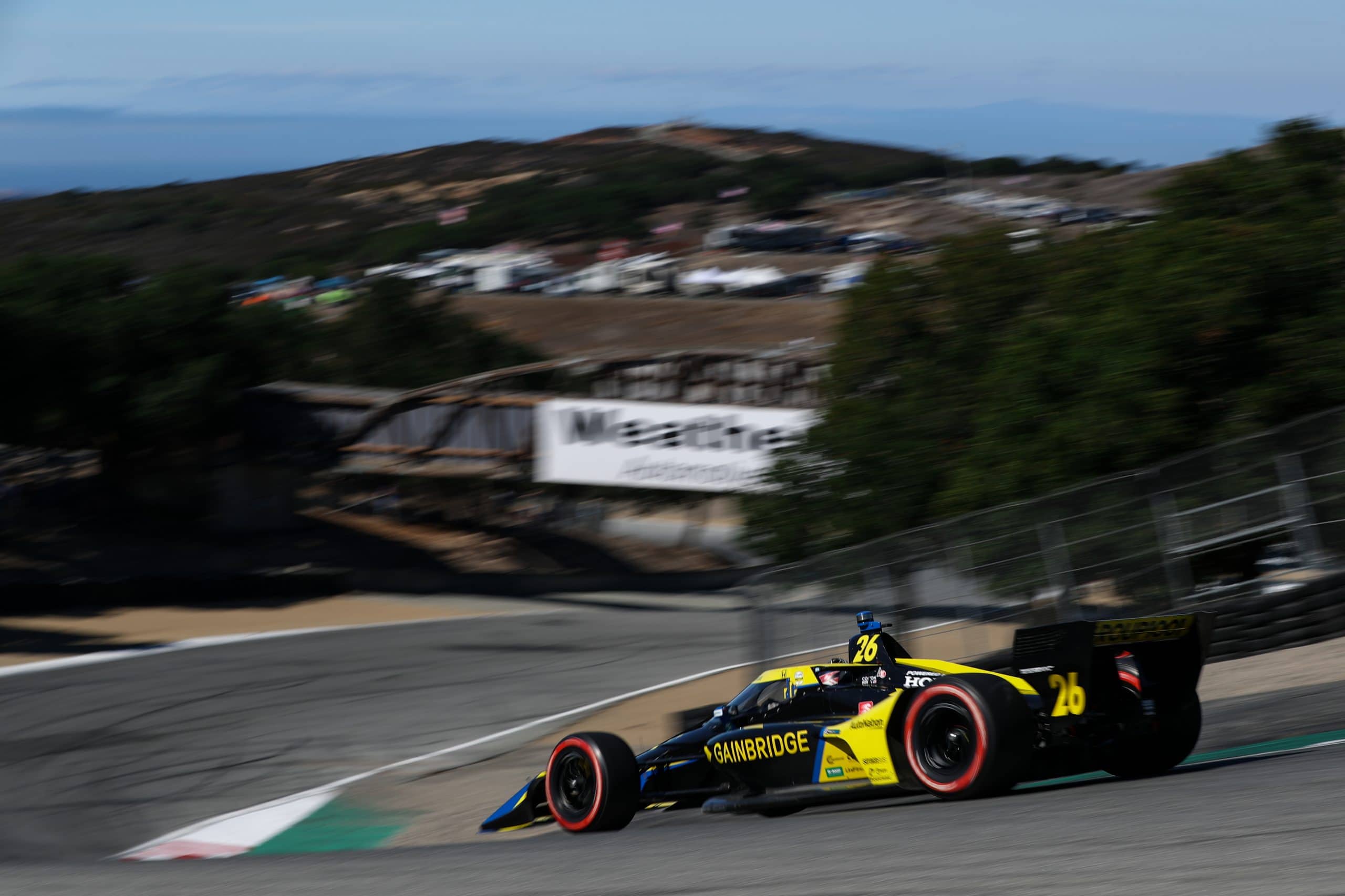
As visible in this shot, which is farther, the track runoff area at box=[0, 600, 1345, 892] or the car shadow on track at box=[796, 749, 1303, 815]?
the car shadow on track at box=[796, 749, 1303, 815]

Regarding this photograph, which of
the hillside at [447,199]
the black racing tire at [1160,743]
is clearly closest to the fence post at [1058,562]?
the black racing tire at [1160,743]

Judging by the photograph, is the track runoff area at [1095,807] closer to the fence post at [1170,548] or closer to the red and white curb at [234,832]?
the red and white curb at [234,832]

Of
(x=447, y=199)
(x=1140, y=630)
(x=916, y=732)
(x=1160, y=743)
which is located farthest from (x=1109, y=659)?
(x=447, y=199)

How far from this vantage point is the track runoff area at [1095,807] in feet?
18.6

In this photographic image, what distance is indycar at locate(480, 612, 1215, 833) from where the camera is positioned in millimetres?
7012

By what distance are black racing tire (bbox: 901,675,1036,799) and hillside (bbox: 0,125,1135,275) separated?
97.3 meters

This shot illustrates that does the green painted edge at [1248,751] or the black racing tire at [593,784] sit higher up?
the black racing tire at [593,784]

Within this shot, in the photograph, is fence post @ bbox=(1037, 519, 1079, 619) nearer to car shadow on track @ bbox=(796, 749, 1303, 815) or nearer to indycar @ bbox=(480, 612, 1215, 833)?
car shadow on track @ bbox=(796, 749, 1303, 815)

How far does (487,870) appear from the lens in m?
6.05

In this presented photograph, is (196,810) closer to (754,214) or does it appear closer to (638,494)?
(638,494)

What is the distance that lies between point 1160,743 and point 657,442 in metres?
22.9

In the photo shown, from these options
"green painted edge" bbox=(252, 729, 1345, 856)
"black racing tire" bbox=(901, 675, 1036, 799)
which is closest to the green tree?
"green painted edge" bbox=(252, 729, 1345, 856)

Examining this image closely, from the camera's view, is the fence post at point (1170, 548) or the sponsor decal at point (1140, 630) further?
the fence post at point (1170, 548)

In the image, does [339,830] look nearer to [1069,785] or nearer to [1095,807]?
[1069,785]
